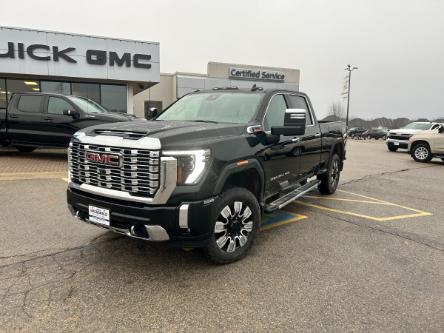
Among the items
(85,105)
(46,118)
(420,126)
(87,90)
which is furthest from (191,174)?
(420,126)

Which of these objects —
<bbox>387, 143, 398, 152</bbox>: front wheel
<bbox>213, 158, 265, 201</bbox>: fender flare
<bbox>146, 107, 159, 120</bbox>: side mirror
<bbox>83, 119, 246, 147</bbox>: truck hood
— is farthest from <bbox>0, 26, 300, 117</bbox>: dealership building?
<bbox>213, 158, 265, 201</bbox>: fender flare

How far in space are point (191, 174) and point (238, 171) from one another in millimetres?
643

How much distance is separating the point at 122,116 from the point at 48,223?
5385 millimetres

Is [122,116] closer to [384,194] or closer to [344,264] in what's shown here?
[384,194]

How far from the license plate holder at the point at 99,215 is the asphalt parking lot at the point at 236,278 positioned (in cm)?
Result: 53

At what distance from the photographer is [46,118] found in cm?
1003

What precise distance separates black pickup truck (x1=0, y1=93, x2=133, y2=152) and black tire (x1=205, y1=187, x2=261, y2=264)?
A: 666 centimetres

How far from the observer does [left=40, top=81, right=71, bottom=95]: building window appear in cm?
1739

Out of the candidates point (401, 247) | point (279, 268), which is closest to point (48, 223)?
point (279, 268)

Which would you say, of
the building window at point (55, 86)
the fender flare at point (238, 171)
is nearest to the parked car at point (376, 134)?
the building window at point (55, 86)

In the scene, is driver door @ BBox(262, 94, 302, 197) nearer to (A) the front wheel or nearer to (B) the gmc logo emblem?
(B) the gmc logo emblem

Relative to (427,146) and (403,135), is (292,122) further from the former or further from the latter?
(403,135)

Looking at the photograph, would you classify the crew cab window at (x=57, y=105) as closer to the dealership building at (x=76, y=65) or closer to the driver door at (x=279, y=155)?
the driver door at (x=279, y=155)

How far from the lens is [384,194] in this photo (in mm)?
7891
